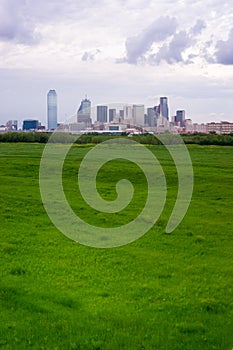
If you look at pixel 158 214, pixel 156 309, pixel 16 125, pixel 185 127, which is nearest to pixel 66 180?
pixel 158 214

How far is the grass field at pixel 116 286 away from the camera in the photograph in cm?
880

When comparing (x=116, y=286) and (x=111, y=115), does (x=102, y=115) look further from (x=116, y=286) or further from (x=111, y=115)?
(x=116, y=286)

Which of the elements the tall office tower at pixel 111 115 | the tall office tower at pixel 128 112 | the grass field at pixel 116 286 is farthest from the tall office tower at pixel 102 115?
the grass field at pixel 116 286

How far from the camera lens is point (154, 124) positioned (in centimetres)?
2605

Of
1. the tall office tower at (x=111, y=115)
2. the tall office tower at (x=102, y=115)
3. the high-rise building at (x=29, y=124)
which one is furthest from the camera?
the high-rise building at (x=29, y=124)

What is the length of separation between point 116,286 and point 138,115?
44.0ft

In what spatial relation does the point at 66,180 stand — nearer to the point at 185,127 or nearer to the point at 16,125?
the point at 185,127

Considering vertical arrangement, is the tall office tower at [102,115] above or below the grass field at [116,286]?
above

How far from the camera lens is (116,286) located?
37.3 feet

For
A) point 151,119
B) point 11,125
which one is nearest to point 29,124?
point 11,125

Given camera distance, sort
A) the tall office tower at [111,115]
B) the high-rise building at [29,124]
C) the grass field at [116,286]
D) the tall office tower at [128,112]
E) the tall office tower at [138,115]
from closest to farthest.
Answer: the grass field at [116,286] < the tall office tower at [128,112] < the tall office tower at [111,115] < the tall office tower at [138,115] < the high-rise building at [29,124]

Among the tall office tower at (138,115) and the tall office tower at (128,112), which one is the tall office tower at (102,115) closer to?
the tall office tower at (128,112)

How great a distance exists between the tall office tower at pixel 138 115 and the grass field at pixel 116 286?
505 centimetres

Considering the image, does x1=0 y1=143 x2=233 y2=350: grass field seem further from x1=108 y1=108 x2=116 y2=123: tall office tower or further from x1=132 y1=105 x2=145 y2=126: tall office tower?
x1=132 y1=105 x2=145 y2=126: tall office tower
